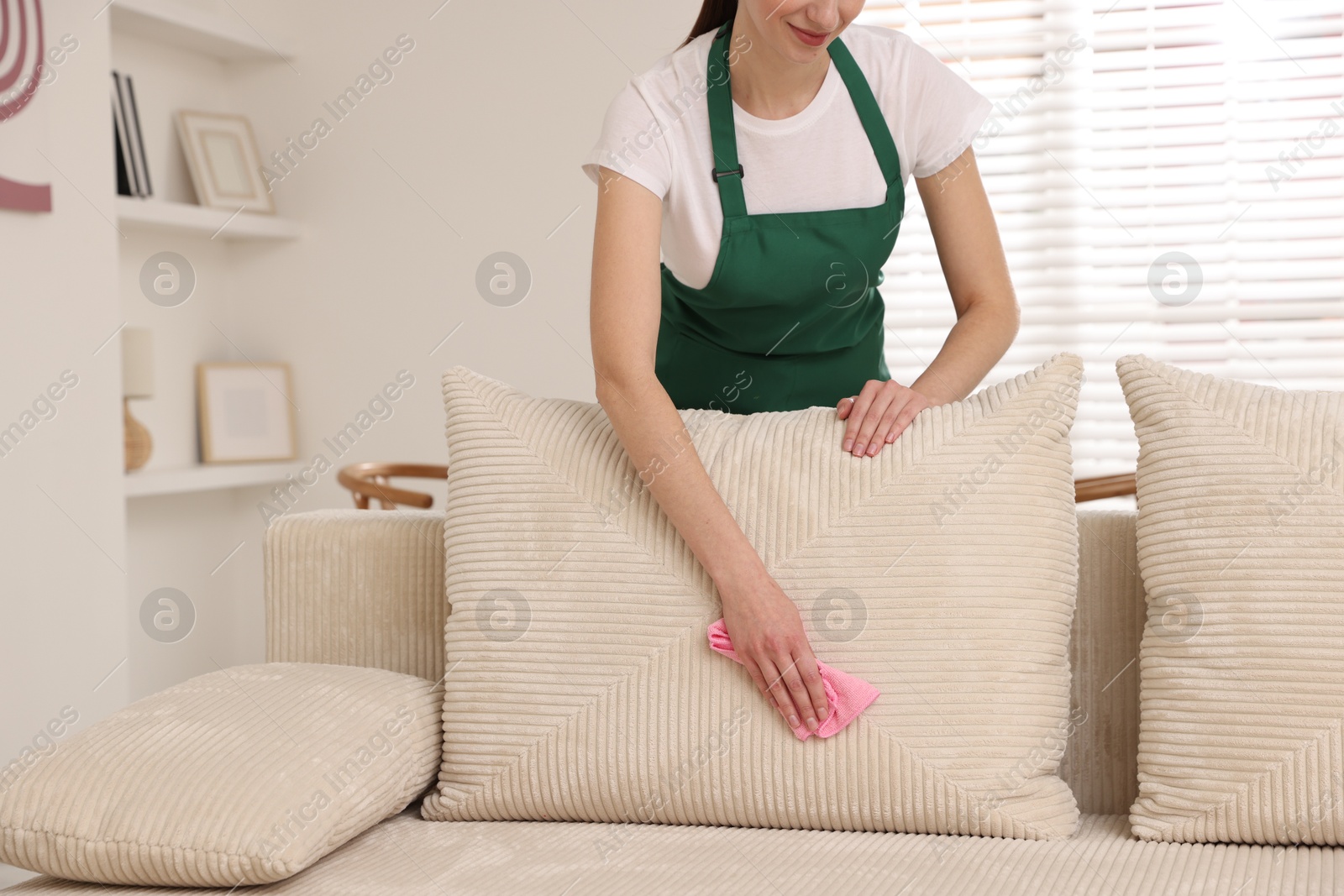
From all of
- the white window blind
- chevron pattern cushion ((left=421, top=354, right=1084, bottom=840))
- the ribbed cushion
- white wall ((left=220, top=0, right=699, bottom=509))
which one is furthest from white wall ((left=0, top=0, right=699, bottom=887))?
chevron pattern cushion ((left=421, top=354, right=1084, bottom=840))

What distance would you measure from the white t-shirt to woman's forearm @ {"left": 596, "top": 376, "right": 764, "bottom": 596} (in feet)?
0.91

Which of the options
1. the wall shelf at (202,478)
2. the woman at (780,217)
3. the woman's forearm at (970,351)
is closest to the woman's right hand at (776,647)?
the woman at (780,217)

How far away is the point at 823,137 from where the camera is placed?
4.88 ft

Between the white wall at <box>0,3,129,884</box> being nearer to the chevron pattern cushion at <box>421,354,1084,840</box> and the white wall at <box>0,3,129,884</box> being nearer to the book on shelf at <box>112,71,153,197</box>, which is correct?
→ the book on shelf at <box>112,71,153,197</box>

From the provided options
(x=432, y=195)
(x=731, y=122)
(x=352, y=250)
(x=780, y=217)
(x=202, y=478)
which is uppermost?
(x=432, y=195)

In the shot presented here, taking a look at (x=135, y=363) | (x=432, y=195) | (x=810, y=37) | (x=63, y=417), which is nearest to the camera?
(x=810, y=37)

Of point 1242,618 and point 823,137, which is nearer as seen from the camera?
point 1242,618

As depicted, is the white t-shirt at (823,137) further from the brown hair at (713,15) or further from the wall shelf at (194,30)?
the wall shelf at (194,30)

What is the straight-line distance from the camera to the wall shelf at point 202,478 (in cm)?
298

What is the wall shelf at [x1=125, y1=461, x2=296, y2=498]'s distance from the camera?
2980mm

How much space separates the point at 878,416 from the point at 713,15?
658 mm

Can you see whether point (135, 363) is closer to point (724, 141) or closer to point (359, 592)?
point (359, 592)

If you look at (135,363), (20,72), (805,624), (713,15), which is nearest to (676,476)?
(805,624)

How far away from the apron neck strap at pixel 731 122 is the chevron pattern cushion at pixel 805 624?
32cm
